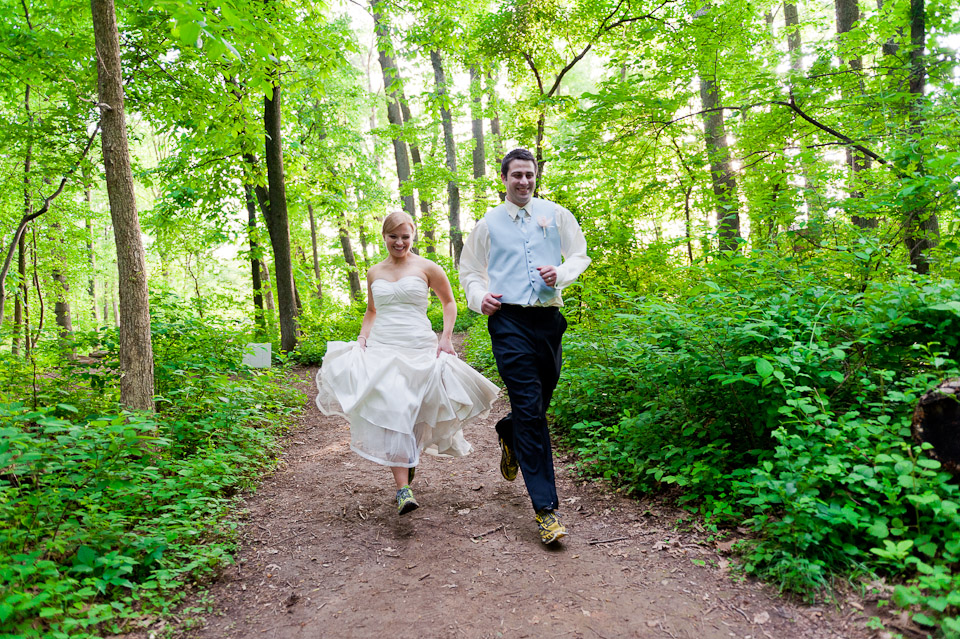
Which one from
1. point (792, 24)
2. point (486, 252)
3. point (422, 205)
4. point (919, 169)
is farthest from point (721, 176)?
point (422, 205)

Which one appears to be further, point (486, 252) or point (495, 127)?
point (495, 127)

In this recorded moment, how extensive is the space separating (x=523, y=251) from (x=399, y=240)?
3.51 feet

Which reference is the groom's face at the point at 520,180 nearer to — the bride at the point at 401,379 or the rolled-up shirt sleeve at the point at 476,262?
the rolled-up shirt sleeve at the point at 476,262

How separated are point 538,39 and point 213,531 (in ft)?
32.8

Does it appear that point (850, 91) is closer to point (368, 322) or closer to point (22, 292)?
point (368, 322)

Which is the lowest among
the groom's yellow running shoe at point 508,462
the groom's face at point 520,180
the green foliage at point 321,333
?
the groom's yellow running shoe at point 508,462

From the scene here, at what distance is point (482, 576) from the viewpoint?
2.92 m

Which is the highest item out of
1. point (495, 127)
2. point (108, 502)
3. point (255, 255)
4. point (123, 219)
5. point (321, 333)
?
point (495, 127)

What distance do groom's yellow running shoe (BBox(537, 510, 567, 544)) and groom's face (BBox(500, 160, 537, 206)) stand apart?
6.65 feet

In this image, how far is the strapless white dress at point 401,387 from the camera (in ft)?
12.3

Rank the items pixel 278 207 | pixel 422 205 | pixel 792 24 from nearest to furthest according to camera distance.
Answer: pixel 278 207, pixel 792 24, pixel 422 205

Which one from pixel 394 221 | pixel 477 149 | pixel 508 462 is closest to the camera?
pixel 508 462

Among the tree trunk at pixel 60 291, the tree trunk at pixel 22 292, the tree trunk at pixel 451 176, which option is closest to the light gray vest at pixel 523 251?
the tree trunk at pixel 22 292

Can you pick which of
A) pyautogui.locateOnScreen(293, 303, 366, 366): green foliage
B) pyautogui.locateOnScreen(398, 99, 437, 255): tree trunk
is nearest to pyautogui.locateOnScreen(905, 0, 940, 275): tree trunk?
pyautogui.locateOnScreen(293, 303, 366, 366): green foliage
